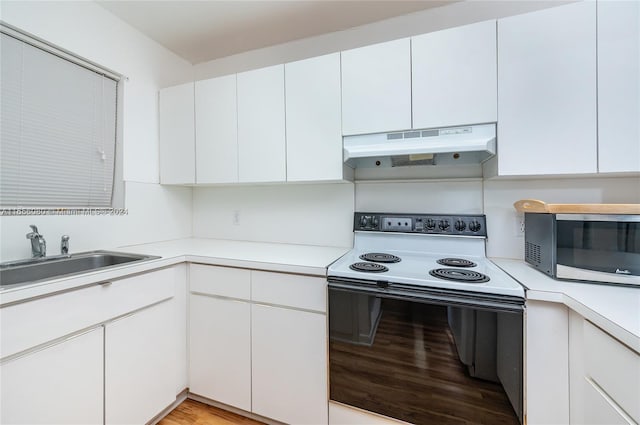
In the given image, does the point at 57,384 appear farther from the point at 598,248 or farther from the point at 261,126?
the point at 598,248

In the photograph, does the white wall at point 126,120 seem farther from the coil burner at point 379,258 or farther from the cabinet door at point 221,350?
the coil burner at point 379,258

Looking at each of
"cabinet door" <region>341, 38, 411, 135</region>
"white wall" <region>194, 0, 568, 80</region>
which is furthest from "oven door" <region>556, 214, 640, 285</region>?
"white wall" <region>194, 0, 568, 80</region>

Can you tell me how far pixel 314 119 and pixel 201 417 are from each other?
1923mm

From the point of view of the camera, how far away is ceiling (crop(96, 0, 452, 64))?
5.61ft

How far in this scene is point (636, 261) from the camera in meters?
1.05

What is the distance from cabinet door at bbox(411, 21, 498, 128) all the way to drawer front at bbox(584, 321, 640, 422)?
996 mm

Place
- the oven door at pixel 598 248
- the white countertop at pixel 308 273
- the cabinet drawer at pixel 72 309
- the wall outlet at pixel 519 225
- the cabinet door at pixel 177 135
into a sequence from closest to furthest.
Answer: the white countertop at pixel 308 273 → the cabinet drawer at pixel 72 309 → the oven door at pixel 598 248 → the wall outlet at pixel 519 225 → the cabinet door at pixel 177 135

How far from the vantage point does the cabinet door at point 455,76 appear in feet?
4.28

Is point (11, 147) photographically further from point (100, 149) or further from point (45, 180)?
point (100, 149)

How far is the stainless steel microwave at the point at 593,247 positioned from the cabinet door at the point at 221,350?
1.54 metres

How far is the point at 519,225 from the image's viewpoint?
1539 mm

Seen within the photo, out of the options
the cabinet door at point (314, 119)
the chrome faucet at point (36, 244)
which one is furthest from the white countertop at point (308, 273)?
the cabinet door at point (314, 119)

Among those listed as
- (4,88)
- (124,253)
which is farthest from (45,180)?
(124,253)

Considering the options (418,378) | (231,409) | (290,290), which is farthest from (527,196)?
(231,409)
